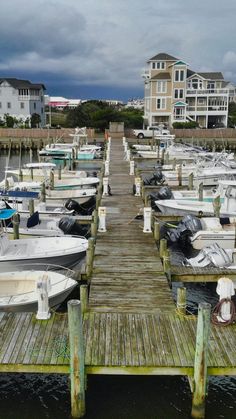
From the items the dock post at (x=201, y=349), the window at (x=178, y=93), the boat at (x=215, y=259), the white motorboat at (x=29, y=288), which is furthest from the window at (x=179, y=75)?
the dock post at (x=201, y=349)

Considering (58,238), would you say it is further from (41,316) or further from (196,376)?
(196,376)

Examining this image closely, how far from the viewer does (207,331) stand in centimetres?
769

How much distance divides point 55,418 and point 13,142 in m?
59.0

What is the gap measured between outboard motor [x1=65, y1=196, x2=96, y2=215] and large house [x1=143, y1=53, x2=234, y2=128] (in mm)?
51784

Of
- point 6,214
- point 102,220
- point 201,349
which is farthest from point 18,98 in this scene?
point 201,349

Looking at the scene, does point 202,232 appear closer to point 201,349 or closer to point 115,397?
point 115,397

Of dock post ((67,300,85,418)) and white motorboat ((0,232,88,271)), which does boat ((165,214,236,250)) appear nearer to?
white motorboat ((0,232,88,271))

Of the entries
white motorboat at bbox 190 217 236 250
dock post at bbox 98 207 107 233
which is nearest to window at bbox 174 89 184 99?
white motorboat at bbox 190 217 236 250

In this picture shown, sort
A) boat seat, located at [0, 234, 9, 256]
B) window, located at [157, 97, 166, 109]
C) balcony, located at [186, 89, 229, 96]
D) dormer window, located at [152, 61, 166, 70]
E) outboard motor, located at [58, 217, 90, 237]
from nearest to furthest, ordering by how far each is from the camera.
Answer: boat seat, located at [0, 234, 9, 256]
outboard motor, located at [58, 217, 90, 237]
window, located at [157, 97, 166, 109]
dormer window, located at [152, 61, 166, 70]
balcony, located at [186, 89, 229, 96]

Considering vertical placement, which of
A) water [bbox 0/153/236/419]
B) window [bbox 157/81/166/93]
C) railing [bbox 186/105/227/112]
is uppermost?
window [bbox 157/81/166/93]

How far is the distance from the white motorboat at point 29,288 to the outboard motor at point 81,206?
10.9 meters

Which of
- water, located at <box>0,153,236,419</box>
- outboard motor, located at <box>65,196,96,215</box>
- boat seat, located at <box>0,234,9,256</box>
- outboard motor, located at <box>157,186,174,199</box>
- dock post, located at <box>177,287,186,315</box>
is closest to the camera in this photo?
water, located at <box>0,153,236,419</box>

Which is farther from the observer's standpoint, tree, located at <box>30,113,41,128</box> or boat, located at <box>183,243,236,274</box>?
tree, located at <box>30,113,41,128</box>

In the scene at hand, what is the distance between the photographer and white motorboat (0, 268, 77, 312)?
11266 millimetres
